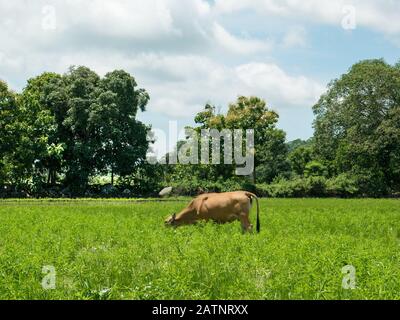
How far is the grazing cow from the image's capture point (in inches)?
693

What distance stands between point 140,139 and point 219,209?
34.0 m

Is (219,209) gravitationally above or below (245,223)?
above

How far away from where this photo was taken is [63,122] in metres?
48.8

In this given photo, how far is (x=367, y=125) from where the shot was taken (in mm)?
54438

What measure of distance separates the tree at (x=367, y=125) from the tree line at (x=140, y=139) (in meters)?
0.10

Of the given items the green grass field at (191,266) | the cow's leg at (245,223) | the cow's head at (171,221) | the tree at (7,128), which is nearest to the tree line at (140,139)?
the tree at (7,128)

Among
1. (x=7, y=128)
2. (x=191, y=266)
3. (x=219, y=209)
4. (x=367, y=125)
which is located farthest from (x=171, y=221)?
(x=367, y=125)

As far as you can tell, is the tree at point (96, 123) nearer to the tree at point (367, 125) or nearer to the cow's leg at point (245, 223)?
the tree at point (367, 125)

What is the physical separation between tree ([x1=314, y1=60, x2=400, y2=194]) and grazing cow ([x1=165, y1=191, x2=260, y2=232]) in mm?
37038

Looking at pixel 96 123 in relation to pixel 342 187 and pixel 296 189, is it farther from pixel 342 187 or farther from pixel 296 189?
pixel 342 187

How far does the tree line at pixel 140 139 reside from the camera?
46.4m

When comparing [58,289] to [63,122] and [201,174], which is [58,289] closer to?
[63,122]

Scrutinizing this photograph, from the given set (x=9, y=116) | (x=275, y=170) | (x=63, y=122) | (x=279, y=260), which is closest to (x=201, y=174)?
(x=275, y=170)

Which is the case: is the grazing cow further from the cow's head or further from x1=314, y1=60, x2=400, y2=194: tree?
x1=314, y1=60, x2=400, y2=194: tree
